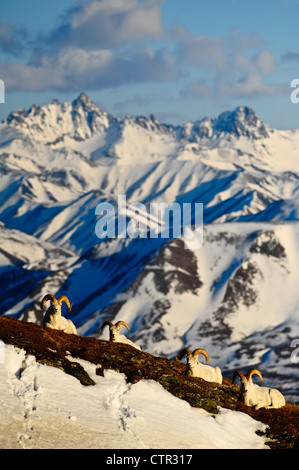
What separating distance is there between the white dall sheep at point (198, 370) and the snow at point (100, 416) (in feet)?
22.9

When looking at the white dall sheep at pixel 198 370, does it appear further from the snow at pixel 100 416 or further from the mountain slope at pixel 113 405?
the snow at pixel 100 416

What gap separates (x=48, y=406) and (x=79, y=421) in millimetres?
1680

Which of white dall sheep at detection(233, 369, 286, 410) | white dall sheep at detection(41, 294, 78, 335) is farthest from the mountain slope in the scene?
white dall sheep at detection(41, 294, 78, 335)

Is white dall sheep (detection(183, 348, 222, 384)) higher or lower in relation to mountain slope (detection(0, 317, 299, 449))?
higher

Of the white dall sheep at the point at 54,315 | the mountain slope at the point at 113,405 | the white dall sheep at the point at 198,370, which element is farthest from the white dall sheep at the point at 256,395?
the white dall sheep at the point at 54,315

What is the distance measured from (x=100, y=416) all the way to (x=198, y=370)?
13.1 meters

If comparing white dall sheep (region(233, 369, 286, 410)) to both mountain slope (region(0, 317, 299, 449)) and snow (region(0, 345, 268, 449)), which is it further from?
snow (region(0, 345, 268, 449))

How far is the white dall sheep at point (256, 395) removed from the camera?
126 ft

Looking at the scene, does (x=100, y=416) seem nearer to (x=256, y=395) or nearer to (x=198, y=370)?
(x=256, y=395)

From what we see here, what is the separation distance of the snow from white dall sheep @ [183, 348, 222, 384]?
22.9ft

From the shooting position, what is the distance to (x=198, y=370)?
4344 centimetres

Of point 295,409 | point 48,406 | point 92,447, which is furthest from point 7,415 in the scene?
point 295,409

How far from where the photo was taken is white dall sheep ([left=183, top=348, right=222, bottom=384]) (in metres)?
42.6
